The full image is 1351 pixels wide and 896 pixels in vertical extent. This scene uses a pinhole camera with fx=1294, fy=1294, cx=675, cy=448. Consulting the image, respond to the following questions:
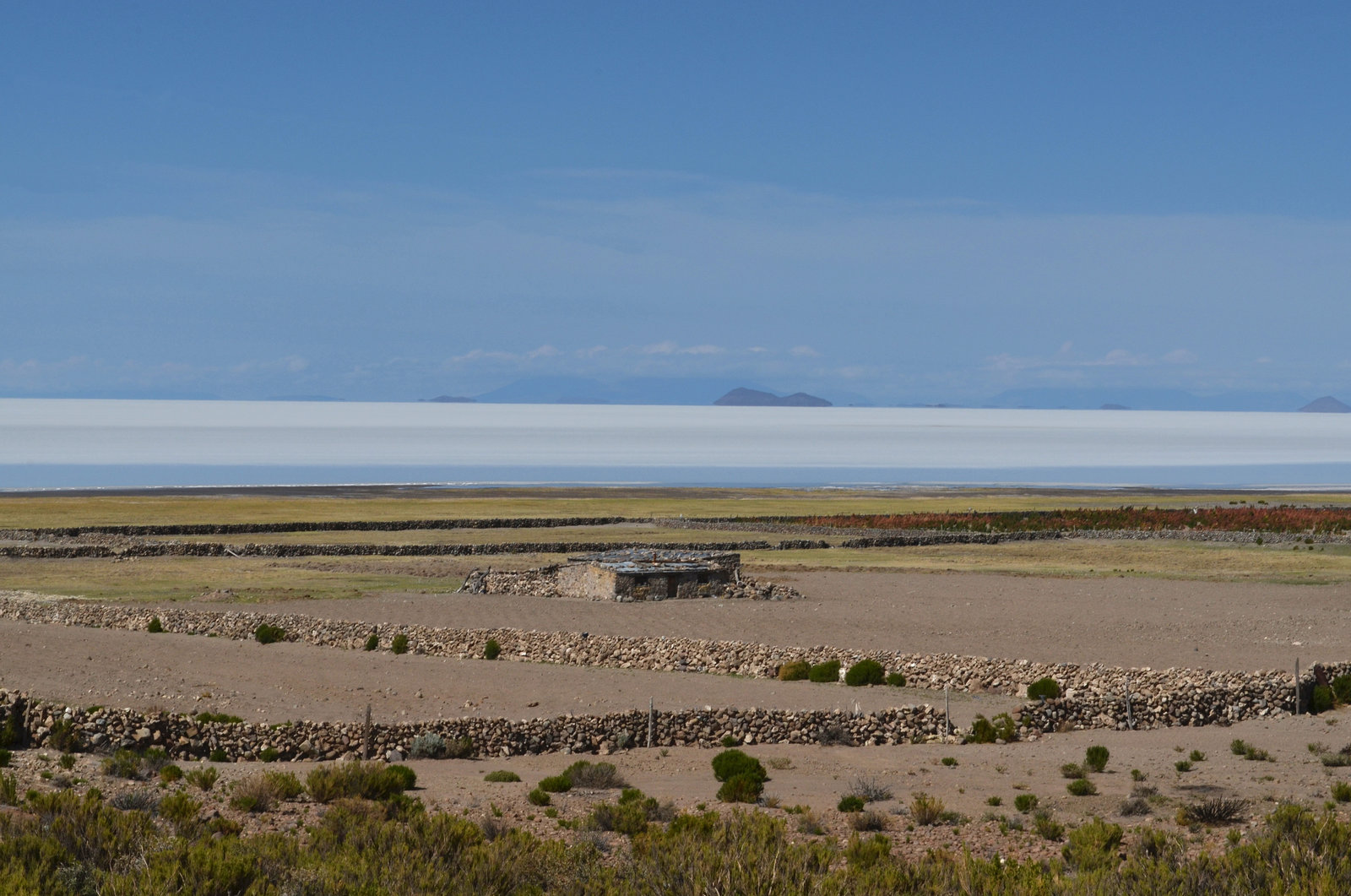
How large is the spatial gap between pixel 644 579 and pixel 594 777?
1952cm

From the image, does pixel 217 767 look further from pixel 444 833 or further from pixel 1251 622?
pixel 1251 622

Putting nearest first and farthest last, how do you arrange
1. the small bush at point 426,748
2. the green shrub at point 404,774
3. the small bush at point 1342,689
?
1. the green shrub at point 404,774
2. the small bush at point 426,748
3. the small bush at point 1342,689

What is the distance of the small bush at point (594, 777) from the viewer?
53.0ft

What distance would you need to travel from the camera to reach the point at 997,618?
32.0 m

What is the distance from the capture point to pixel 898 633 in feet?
97.0

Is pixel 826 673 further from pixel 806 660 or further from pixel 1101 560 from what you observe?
pixel 1101 560

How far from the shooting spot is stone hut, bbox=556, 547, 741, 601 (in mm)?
35562

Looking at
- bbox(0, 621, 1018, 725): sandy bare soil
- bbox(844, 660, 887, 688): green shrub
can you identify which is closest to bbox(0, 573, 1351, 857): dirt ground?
bbox(0, 621, 1018, 725): sandy bare soil

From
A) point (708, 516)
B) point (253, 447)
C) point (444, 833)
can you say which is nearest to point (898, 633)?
point (444, 833)

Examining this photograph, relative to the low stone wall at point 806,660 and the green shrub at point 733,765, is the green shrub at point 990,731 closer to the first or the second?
the low stone wall at point 806,660

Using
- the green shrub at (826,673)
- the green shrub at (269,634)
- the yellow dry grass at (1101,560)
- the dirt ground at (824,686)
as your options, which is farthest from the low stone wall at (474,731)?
the yellow dry grass at (1101,560)

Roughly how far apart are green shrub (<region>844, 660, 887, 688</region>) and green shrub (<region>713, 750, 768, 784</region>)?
7.31 meters

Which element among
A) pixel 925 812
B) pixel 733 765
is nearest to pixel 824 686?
pixel 733 765

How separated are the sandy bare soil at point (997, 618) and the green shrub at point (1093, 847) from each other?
13.3m
